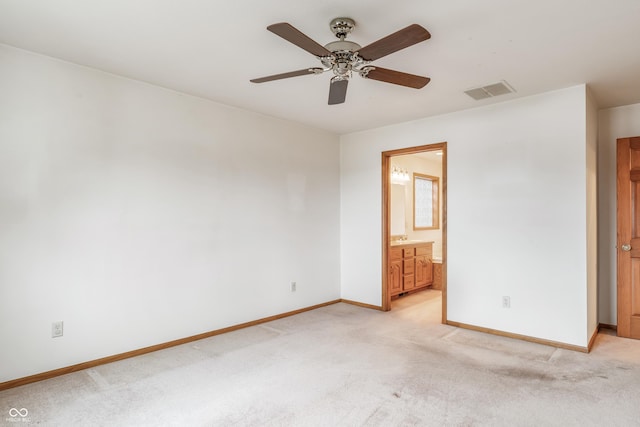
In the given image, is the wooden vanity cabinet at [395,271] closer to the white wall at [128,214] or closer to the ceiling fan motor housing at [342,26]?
the white wall at [128,214]

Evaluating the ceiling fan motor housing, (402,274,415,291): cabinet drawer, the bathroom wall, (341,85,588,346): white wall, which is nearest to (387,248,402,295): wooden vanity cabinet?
(402,274,415,291): cabinet drawer

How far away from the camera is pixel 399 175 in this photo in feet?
20.5

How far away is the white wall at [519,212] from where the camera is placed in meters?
3.46

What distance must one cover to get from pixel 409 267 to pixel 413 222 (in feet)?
4.48

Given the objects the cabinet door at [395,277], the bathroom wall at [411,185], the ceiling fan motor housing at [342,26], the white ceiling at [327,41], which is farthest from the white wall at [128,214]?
the bathroom wall at [411,185]

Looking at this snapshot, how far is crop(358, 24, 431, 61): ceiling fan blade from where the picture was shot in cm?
187

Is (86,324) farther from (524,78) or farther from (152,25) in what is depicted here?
(524,78)

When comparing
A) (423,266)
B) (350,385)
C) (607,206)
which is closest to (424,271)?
(423,266)

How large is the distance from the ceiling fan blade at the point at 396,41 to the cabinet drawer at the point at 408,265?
3.86 metres

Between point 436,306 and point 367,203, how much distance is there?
1.70 meters

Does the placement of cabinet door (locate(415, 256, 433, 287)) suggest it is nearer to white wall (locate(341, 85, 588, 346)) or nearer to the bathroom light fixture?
the bathroom light fixture

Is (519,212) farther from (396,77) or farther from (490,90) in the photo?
(396,77)

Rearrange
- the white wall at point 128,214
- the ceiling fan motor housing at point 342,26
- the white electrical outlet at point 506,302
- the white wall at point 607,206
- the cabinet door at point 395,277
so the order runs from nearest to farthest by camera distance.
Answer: the ceiling fan motor housing at point 342,26 < the white wall at point 128,214 < the white electrical outlet at point 506,302 < the white wall at point 607,206 < the cabinet door at point 395,277

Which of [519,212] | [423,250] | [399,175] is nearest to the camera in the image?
[519,212]
